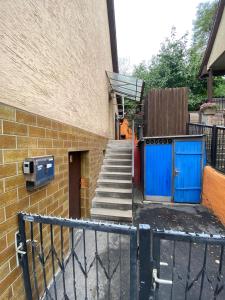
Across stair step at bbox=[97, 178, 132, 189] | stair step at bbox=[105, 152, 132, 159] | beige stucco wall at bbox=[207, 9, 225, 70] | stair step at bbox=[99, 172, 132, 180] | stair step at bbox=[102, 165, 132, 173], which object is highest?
beige stucco wall at bbox=[207, 9, 225, 70]


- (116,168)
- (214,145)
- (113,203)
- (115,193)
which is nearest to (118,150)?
(116,168)

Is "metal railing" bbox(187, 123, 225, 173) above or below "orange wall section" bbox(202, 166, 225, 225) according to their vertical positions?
above

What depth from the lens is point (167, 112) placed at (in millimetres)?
7602

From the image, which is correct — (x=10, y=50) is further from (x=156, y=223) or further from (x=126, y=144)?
(x=126, y=144)

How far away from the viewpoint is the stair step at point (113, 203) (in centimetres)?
478

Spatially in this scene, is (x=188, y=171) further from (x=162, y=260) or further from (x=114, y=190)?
(x=162, y=260)

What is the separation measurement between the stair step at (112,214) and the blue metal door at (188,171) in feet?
7.66

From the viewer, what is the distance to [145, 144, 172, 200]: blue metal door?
6.23 meters

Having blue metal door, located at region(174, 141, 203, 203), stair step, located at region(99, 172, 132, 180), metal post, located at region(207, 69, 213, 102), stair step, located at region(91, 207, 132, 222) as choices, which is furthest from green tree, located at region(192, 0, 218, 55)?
stair step, located at region(91, 207, 132, 222)

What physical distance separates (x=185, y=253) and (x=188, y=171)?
3.32 metres

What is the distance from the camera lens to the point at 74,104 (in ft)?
11.2

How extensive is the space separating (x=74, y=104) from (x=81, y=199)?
2280mm

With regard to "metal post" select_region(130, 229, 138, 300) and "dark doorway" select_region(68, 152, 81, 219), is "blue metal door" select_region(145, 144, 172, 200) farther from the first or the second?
"metal post" select_region(130, 229, 138, 300)

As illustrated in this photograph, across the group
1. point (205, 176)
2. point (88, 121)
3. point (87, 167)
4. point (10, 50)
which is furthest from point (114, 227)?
point (205, 176)
